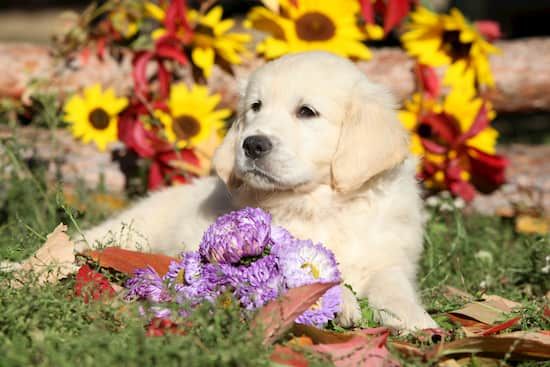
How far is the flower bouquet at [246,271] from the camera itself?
203cm

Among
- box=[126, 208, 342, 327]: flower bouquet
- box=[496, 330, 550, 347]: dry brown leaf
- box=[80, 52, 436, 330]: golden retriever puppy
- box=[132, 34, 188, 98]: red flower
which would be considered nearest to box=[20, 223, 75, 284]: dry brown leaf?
box=[126, 208, 342, 327]: flower bouquet

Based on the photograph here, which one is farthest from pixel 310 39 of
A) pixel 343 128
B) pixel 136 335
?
pixel 136 335

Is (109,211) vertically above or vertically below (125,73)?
below

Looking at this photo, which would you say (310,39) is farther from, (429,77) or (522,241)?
(522,241)

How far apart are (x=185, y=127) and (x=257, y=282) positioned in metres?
2.26

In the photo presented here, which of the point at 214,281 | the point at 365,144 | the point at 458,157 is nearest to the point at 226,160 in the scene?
the point at 365,144

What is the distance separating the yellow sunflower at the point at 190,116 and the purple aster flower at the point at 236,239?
1959 millimetres

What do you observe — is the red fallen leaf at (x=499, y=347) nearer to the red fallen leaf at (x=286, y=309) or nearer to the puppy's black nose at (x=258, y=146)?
the red fallen leaf at (x=286, y=309)

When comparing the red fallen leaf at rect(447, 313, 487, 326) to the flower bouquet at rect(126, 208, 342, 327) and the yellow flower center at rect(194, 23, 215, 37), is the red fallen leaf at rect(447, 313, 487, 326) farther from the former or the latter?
the yellow flower center at rect(194, 23, 215, 37)

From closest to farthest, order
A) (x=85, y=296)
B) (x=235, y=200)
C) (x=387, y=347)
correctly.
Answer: (x=387, y=347)
(x=85, y=296)
(x=235, y=200)

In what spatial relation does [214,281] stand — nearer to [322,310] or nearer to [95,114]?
[322,310]

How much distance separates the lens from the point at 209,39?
13.6 ft

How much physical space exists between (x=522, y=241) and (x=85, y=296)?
2536 mm

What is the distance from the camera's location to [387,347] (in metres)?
1.90
